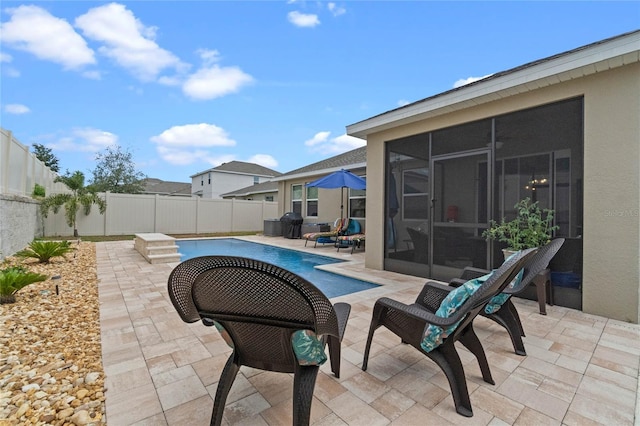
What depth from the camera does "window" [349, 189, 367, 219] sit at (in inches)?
452

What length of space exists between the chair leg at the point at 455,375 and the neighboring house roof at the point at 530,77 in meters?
4.05

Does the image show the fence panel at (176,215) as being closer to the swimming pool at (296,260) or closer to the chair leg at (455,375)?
the swimming pool at (296,260)

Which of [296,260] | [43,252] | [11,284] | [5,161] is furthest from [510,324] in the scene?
[5,161]

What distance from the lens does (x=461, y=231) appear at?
5055 millimetres

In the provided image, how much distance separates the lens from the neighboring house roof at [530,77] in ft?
10.9

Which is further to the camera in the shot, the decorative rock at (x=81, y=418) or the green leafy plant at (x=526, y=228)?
the green leafy plant at (x=526, y=228)

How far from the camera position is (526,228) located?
427cm

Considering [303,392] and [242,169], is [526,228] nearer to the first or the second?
[303,392]

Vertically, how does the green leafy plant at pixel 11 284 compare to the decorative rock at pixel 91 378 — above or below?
above

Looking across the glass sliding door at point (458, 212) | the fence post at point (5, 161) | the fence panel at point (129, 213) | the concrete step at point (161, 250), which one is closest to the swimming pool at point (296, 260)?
the concrete step at point (161, 250)

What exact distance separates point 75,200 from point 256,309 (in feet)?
46.4

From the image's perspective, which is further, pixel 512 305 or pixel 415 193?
pixel 415 193

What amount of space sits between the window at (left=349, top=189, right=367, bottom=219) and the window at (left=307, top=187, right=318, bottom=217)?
8.12ft

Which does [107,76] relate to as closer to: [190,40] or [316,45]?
[190,40]
